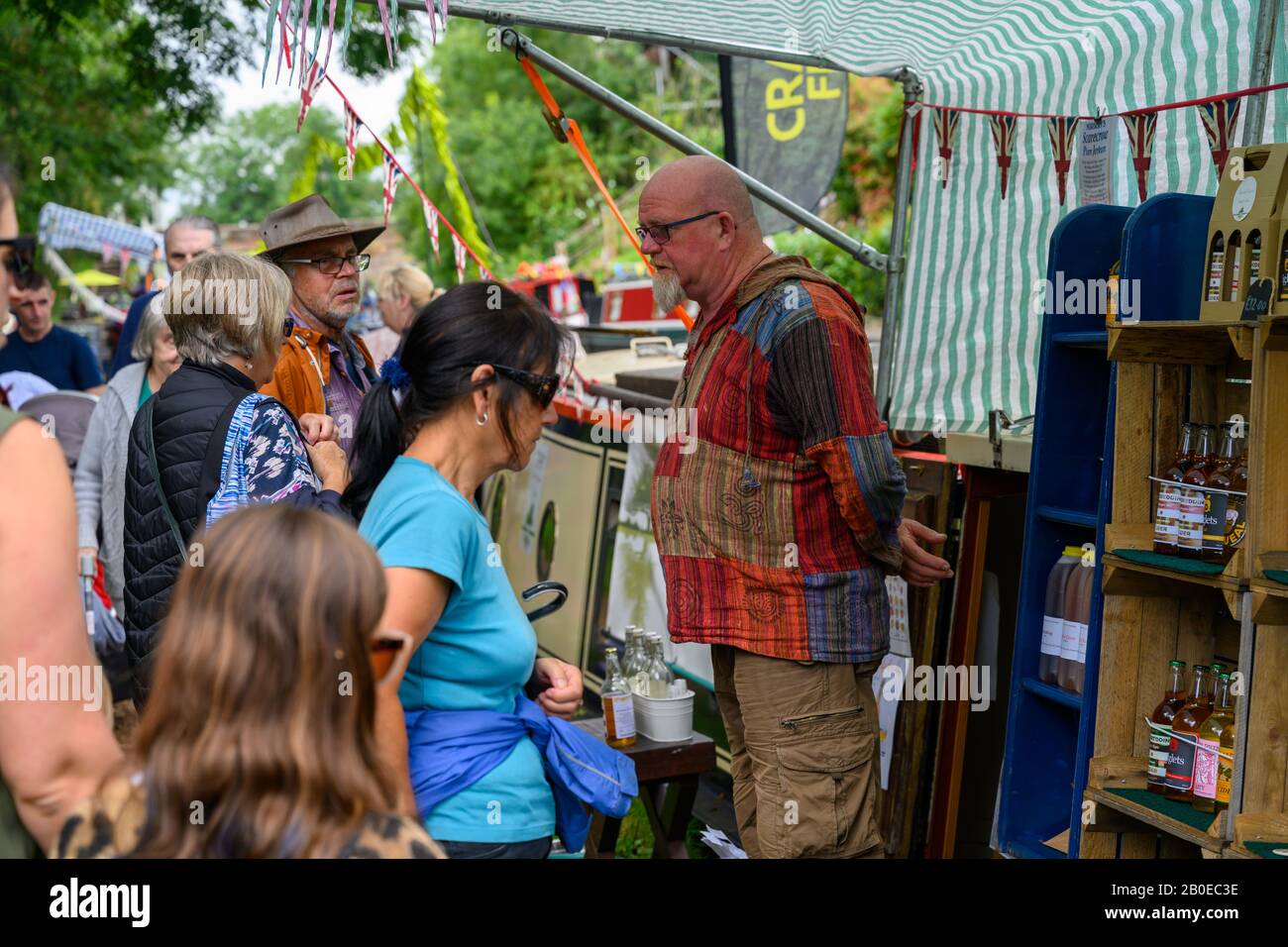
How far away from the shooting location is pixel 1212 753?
3.37 metres

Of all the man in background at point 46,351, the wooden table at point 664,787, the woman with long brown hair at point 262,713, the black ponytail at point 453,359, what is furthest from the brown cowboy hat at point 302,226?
the man in background at point 46,351

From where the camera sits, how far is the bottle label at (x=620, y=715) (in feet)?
13.8

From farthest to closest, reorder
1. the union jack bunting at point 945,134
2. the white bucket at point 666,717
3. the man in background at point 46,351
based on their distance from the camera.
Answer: the man in background at point 46,351, the union jack bunting at point 945,134, the white bucket at point 666,717

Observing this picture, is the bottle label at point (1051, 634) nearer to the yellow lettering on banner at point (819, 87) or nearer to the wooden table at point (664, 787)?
the wooden table at point (664, 787)

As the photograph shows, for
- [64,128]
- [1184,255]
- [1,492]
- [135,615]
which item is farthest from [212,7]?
[1,492]

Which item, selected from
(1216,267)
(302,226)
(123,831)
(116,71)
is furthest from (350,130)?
(116,71)

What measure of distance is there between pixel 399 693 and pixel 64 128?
14695 mm

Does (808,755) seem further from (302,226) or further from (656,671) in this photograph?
(302,226)

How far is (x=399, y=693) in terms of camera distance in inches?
94.1

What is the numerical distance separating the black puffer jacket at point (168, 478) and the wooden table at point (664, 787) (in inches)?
57.8

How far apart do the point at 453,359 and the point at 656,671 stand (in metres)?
2.17

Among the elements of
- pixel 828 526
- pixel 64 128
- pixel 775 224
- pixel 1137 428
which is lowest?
pixel 828 526
